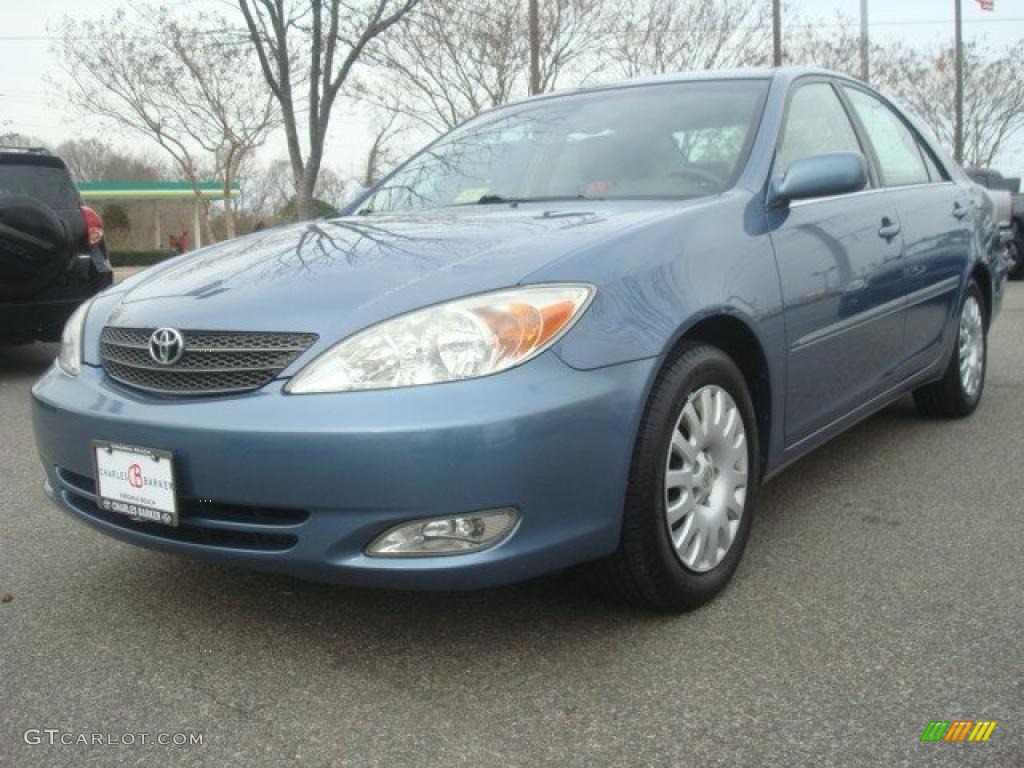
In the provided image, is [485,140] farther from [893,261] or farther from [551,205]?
[893,261]

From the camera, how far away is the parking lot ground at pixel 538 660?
1.94 meters

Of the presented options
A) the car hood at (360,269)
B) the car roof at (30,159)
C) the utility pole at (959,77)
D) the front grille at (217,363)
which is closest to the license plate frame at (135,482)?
the front grille at (217,363)

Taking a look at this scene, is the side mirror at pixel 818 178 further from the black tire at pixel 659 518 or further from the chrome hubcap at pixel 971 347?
the chrome hubcap at pixel 971 347

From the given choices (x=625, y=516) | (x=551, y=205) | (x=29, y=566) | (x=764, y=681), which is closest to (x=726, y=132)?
(x=551, y=205)

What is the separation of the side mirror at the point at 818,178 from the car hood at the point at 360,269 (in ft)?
1.21

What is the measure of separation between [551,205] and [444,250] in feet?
2.05

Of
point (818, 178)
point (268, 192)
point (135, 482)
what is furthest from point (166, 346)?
point (268, 192)

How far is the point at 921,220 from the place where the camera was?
3855 mm

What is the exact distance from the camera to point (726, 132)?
10.2 feet

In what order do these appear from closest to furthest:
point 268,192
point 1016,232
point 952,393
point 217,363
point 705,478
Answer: point 217,363 < point 705,478 < point 952,393 < point 1016,232 < point 268,192

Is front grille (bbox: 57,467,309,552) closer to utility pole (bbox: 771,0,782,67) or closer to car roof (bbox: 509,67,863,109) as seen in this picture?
car roof (bbox: 509,67,863,109)

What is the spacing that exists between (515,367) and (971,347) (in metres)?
3.36

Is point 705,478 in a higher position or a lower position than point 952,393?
higher

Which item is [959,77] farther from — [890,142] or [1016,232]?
[890,142]
